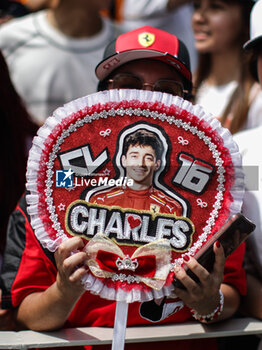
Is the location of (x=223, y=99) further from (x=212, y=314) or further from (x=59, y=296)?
(x=59, y=296)

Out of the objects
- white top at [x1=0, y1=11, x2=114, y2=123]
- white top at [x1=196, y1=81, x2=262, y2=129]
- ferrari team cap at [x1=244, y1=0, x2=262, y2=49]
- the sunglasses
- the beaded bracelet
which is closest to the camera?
the beaded bracelet

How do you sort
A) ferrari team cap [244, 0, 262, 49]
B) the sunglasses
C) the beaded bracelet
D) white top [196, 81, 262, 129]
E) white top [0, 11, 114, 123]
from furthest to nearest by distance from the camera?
white top [0, 11, 114, 123] < white top [196, 81, 262, 129] < ferrari team cap [244, 0, 262, 49] < the sunglasses < the beaded bracelet

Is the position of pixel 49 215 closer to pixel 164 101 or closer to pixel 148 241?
pixel 148 241

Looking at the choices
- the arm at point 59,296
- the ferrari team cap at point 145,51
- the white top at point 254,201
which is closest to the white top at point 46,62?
the ferrari team cap at point 145,51

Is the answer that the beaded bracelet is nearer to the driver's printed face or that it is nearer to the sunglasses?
the driver's printed face

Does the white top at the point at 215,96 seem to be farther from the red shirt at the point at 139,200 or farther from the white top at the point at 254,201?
the red shirt at the point at 139,200

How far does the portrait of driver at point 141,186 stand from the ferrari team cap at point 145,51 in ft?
1.04

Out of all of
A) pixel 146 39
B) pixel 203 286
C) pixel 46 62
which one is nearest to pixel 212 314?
pixel 203 286

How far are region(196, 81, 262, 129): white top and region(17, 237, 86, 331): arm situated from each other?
1.35 metres

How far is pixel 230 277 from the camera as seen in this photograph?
1.31m

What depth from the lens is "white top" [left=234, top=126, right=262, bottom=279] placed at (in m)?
1.35

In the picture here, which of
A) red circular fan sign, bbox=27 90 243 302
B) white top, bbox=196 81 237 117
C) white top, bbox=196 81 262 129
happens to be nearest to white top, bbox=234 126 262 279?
red circular fan sign, bbox=27 90 243 302

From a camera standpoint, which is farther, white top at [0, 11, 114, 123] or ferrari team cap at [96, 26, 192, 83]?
white top at [0, 11, 114, 123]

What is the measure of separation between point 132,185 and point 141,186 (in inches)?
0.9
